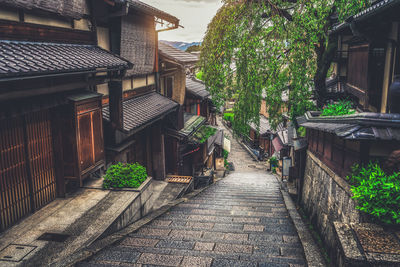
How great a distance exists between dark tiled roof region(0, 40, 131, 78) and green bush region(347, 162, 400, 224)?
6.60 metres

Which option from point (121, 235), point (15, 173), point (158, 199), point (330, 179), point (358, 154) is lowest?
point (158, 199)

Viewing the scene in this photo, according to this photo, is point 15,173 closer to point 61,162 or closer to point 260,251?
point 61,162

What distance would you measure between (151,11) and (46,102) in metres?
7.06

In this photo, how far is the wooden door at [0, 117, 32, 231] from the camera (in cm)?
698

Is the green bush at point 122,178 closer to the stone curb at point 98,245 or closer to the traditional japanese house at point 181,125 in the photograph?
the stone curb at point 98,245

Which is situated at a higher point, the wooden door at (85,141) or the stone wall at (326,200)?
the wooden door at (85,141)

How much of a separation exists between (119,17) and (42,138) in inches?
219

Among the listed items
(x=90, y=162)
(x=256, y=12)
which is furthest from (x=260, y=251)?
(x=256, y=12)

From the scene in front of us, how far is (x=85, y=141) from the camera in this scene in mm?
8930

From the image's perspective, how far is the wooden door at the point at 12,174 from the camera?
275 inches

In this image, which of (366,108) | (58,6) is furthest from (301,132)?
(58,6)

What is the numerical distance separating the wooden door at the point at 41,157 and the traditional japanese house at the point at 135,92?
219cm

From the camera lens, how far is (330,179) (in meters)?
8.89

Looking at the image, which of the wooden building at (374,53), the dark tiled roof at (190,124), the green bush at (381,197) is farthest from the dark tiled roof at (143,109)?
the wooden building at (374,53)
